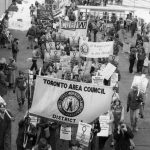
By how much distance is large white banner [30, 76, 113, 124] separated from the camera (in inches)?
412

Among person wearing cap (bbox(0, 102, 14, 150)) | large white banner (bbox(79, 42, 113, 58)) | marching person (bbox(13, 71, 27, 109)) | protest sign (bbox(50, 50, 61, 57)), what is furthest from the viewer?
protest sign (bbox(50, 50, 61, 57))

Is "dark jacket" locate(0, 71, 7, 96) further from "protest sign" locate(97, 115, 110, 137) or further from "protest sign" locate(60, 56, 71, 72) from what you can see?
"protest sign" locate(97, 115, 110, 137)

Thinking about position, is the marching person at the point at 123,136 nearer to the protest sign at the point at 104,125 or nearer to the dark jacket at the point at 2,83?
the protest sign at the point at 104,125

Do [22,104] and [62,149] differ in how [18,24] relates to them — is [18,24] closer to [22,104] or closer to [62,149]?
[22,104]

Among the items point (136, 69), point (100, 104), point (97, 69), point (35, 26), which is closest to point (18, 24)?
point (35, 26)

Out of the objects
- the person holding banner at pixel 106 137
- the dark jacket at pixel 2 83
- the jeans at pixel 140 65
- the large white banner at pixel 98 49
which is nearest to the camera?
the person holding banner at pixel 106 137

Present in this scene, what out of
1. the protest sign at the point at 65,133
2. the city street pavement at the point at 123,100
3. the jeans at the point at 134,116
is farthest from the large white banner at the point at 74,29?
the protest sign at the point at 65,133

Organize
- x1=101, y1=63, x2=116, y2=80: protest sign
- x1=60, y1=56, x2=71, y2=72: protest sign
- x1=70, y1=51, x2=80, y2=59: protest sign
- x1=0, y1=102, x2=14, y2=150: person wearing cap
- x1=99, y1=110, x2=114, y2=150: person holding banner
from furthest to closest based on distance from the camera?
A: x1=70, y1=51, x2=80, y2=59: protest sign
x1=60, y1=56, x2=71, y2=72: protest sign
x1=101, y1=63, x2=116, y2=80: protest sign
x1=99, y1=110, x2=114, y2=150: person holding banner
x1=0, y1=102, x2=14, y2=150: person wearing cap

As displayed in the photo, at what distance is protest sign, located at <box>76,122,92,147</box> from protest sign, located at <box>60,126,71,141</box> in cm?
32

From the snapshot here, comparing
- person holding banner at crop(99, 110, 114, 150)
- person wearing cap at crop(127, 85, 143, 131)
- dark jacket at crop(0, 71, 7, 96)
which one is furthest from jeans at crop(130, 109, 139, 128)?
dark jacket at crop(0, 71, 7, 96)

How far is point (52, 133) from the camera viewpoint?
1079 cm

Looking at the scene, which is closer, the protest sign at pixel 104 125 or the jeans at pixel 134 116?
the protest sign at pixel 104 125

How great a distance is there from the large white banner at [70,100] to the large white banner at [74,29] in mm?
10863

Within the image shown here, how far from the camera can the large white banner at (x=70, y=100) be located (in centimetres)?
1045
